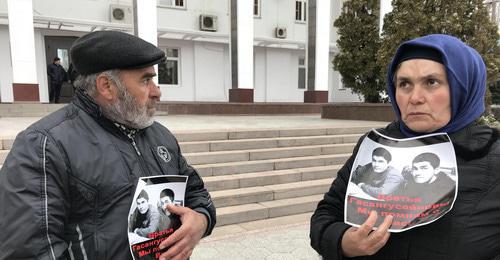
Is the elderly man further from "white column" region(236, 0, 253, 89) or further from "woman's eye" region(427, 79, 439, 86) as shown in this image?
"white column" region(236, 0, 253, 89)

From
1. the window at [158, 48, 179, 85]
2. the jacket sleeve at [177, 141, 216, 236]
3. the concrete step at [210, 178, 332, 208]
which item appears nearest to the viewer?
the jacket sleeve at [177, 141, 216, 236]

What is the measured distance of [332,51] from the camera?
1875 centimetres

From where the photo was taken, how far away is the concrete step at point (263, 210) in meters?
4.32

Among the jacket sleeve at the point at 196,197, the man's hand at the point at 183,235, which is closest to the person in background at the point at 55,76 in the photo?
the jacket sleeve at the point at 196,197

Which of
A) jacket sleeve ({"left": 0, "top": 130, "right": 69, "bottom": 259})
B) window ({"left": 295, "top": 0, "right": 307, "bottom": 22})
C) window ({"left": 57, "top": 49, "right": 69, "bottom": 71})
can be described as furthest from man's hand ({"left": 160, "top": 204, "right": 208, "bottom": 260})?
window ({"left": 295, "top": 0, "right": 307, "bottom": 22})

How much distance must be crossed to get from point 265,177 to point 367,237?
407 centimetres

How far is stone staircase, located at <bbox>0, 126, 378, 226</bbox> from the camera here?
4.62 metres

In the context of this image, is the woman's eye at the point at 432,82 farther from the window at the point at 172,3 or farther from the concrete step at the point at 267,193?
the window at the point at 172,3

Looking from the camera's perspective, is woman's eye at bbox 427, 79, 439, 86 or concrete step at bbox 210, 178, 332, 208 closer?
woman's eye at bbox 427, 79, 439, 86

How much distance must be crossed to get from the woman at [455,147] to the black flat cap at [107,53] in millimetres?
903

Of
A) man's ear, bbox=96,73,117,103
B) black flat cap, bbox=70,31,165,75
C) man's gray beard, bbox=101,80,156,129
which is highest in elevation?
black flat cap, bbox=70,31,165,75

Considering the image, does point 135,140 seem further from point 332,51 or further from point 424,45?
point 332,51

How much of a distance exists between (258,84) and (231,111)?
584 cm

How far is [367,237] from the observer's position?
3.58ft
